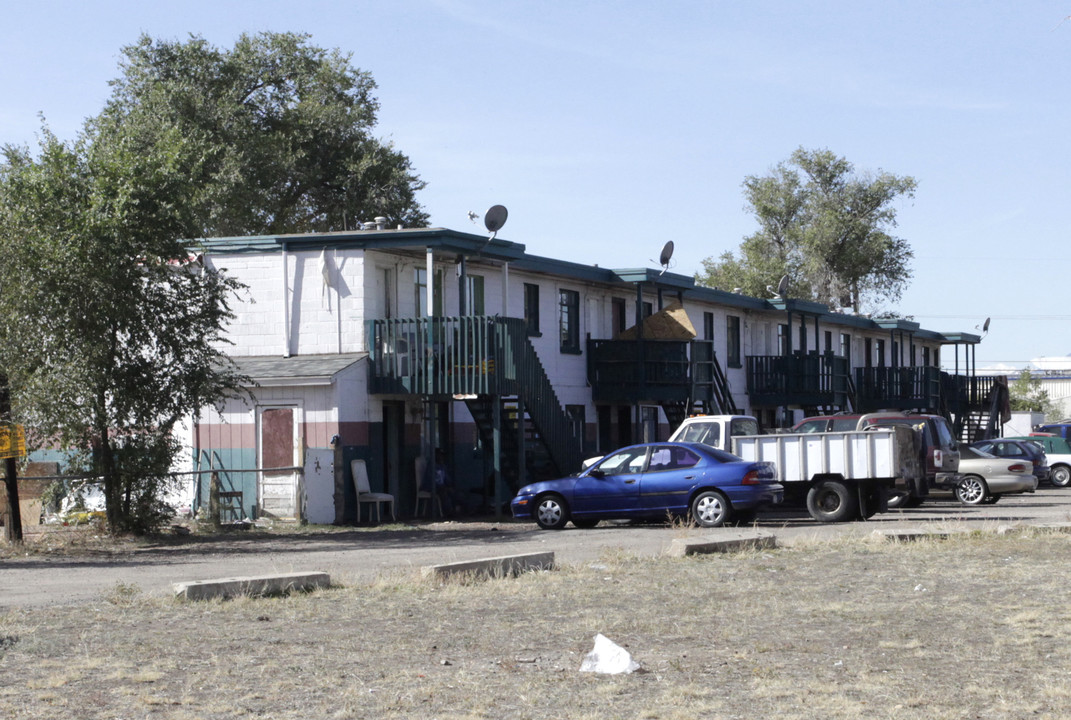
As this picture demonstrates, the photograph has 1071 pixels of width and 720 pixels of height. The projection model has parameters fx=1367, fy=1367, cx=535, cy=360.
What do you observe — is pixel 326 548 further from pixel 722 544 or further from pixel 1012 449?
pixel 1012 449

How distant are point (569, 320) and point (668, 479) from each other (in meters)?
12.5

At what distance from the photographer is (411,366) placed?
27.0 metres

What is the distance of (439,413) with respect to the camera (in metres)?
29.7

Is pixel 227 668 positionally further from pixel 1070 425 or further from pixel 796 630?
pixel 1070 425

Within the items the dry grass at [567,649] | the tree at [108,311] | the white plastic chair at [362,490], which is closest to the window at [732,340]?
the white plastic chair at [362,490]

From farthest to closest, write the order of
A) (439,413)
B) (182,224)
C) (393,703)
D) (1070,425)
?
1. (1070,425)
2. (439,413)
3. (182,224)
4. (393,703)

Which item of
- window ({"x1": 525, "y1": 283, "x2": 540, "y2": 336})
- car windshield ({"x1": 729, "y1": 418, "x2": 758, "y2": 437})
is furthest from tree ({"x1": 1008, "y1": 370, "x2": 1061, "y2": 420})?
car windshield ({"x1": 729, "y1": 418, "x2": 758, "y2": 437})

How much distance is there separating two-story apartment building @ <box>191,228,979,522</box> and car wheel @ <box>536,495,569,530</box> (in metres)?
3.81

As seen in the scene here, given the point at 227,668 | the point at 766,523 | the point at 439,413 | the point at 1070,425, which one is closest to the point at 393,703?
the point at 227,668

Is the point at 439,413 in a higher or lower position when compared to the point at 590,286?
lower

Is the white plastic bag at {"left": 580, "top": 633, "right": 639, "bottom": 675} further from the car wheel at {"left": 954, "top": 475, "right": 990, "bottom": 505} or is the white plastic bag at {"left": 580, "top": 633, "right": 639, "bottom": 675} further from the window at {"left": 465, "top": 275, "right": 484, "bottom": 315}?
the car wheel at {"left": 954, "top": 475, "right": 990, "bottom": 505}

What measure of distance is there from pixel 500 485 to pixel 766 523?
5.87 meters

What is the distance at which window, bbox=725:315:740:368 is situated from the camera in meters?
42.2

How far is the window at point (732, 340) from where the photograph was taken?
42.2m
